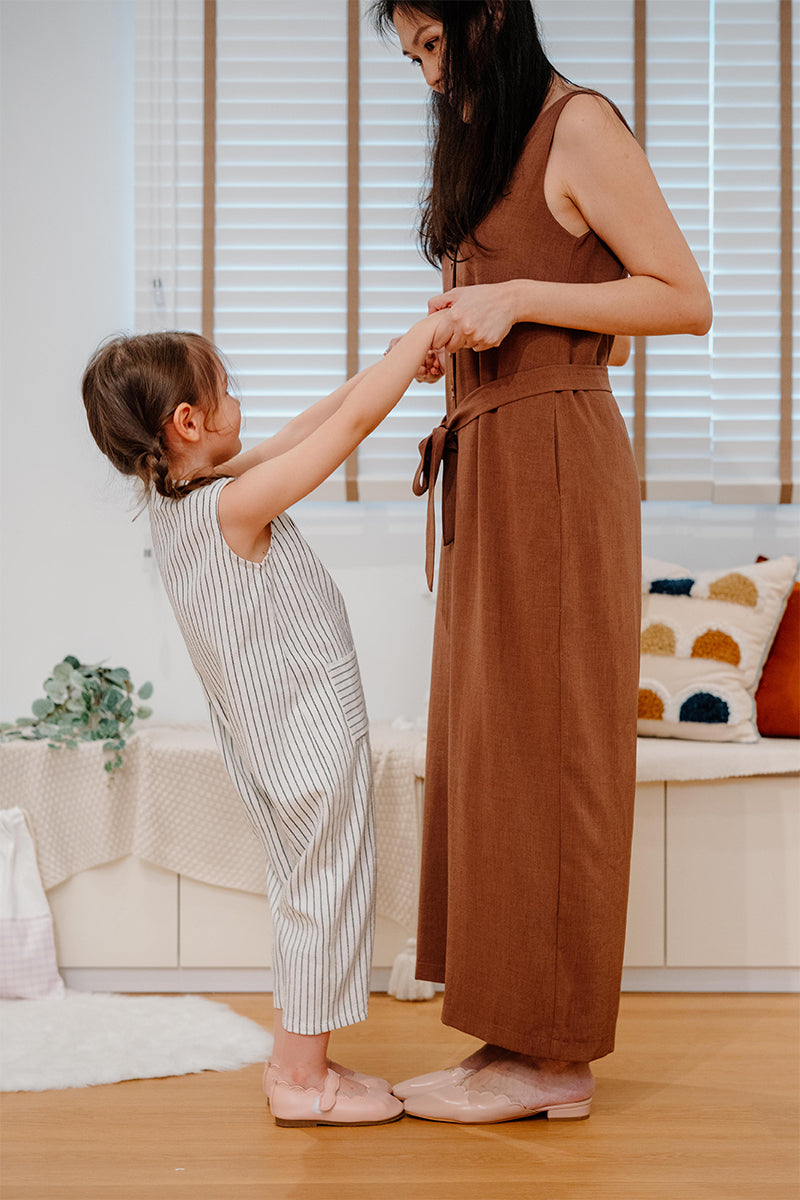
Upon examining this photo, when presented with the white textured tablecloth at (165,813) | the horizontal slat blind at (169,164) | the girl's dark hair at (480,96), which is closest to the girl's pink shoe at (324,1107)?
the white textured tablecloth at (165,813)

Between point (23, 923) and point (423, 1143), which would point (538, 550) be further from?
point (23, 923)

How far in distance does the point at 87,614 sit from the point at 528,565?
160cm

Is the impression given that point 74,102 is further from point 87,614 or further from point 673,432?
point 673,432

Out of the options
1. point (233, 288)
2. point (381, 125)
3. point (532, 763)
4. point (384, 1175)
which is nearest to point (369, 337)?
point (233, 288)

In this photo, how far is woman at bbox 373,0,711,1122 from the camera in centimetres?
137

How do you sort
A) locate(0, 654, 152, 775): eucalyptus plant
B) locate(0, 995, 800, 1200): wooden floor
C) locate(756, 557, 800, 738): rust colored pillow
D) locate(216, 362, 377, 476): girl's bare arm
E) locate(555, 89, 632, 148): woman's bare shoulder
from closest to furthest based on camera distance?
1. locate(0, 995, 800, 1200): wooden floor
2. locate(555, 89, 632, 148): woman's bare shoulder
3. locate(216, 362, 377, 476): girl's bare arm
4. locate(0, 654, 152, 775): eucalyptus plant
5. locate(756, 557, 800, 738): rust colored pillow

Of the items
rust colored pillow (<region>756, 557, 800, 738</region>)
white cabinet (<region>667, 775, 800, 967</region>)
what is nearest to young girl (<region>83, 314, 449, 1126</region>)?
white cabinet (<region>667, 775, 800, 967</region>)

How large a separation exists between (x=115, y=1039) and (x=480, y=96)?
1.55 meters

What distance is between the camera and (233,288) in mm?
2645

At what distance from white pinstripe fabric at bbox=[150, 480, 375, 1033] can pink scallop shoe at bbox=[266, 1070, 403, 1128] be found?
0.31 ft

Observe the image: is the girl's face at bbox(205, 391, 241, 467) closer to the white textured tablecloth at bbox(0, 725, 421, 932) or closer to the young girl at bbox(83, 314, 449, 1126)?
the young girl at bbox(83, 314, 449, 1126)

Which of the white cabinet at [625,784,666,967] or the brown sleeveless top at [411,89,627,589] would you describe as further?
the white cabinet at [625,784,666,967]

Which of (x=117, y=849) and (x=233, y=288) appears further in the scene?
(x=233, y=288)

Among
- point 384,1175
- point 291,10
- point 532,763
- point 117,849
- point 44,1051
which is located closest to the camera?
point 384,1175
